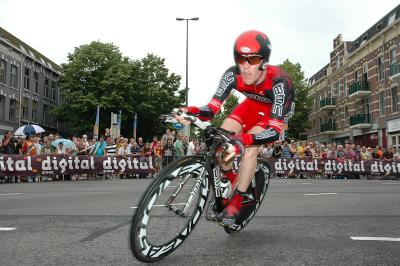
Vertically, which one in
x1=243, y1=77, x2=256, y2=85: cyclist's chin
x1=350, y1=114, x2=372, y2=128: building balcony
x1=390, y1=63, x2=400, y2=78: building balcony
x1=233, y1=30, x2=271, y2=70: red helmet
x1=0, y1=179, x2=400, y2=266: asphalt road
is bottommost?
x1=0, y1=179, x2=400, y2=266: asphalt road

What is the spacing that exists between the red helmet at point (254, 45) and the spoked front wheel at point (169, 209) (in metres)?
0.97

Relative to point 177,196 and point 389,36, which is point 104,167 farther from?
point 389,36

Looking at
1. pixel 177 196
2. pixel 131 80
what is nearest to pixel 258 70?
pixel 177 196

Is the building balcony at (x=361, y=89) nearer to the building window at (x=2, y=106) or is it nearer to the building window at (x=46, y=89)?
the building window at (x=2, y=106)

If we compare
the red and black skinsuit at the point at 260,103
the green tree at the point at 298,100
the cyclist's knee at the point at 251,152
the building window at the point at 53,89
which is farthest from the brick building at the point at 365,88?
the cyclist's knee at the point at 251,152

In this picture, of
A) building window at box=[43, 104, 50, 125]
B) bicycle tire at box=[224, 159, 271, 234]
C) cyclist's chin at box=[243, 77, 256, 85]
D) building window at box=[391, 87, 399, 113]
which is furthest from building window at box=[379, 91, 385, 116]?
cyclist's chin at box=[243, 77, 256, 85]

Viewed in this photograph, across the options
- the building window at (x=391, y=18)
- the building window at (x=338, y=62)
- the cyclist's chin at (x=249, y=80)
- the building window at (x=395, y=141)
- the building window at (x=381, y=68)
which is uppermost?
the building window at (x=391, y=18)

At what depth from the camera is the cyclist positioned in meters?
3.54

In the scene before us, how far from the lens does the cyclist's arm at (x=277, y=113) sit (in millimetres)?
3465

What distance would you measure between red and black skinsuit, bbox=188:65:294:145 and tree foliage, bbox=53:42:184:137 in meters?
37.4

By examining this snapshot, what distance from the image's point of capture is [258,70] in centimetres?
370

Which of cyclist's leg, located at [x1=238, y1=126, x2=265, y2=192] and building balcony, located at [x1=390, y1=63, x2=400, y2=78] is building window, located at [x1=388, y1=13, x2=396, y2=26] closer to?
building balcony, located at [x1=390, y1=63, x2=400, y2=78]

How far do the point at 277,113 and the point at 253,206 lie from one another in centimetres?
103

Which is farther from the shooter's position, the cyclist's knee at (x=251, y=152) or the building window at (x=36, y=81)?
the building window at (x=36, y=81)
